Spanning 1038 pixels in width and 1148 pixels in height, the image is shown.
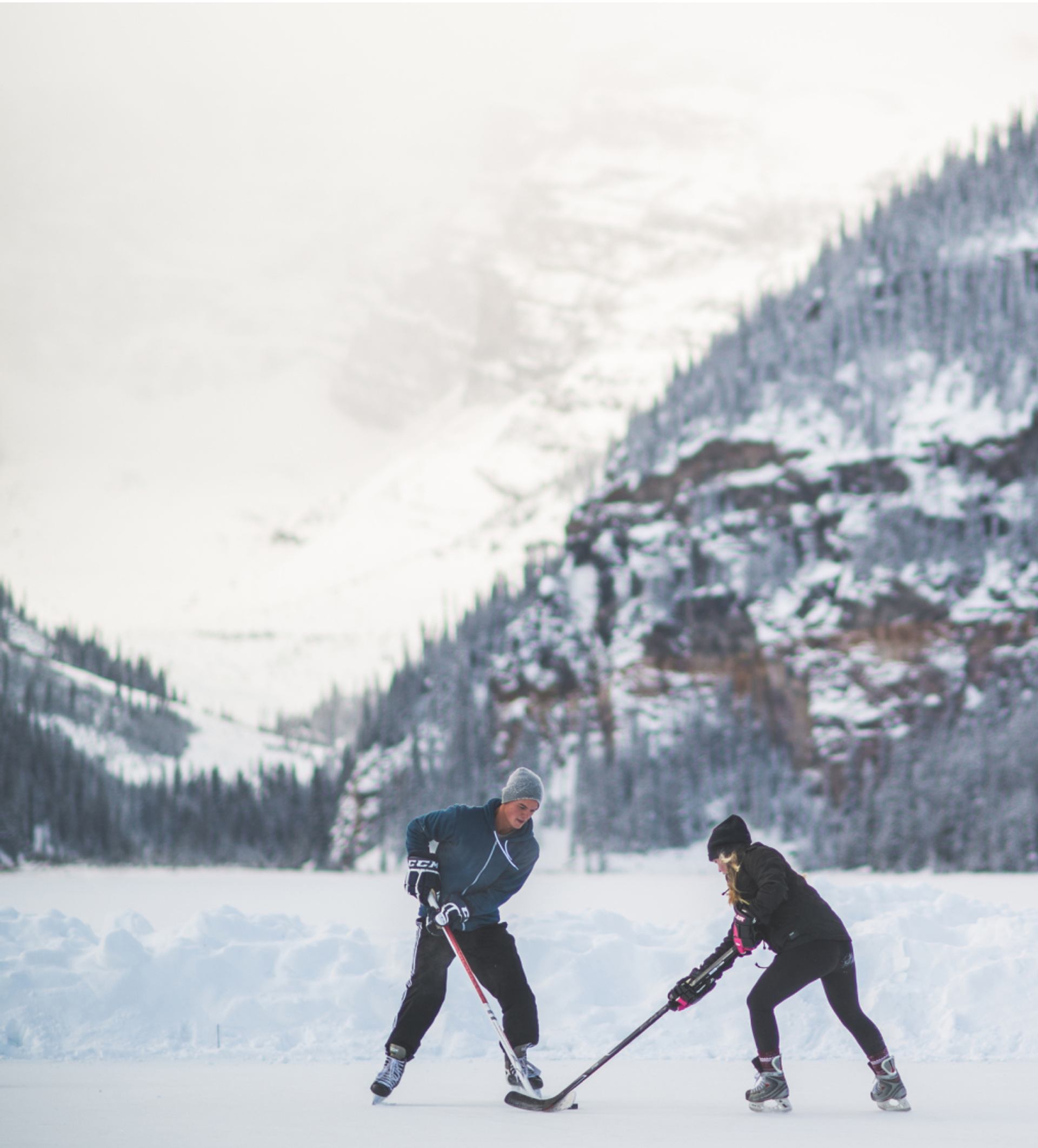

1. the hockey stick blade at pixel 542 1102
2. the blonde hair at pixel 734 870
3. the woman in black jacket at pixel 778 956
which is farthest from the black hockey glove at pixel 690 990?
the hockey stick blade at pixel 542 1102

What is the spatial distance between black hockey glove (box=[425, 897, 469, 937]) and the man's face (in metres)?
0.75

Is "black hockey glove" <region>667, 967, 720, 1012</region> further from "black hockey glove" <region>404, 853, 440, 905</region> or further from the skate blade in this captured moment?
"black hockey glove" <region>404, 853, 440, 905</region>

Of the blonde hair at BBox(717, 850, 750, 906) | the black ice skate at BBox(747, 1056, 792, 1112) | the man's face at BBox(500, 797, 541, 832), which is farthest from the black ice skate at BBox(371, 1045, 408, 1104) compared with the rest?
the blonde hair at BBox(717, 850, 750, 906)

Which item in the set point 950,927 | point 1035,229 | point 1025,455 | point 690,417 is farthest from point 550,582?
point 950,927

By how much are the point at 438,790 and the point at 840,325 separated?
73.5 meters

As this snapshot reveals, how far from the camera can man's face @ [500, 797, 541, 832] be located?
44.0ft

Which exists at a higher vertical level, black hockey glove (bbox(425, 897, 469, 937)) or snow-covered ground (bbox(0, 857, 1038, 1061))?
black hockey glove (bbox(425, 897, 469, 937))

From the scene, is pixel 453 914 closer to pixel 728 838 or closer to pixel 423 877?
pixel 423 877

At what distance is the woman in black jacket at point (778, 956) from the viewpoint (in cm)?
1262

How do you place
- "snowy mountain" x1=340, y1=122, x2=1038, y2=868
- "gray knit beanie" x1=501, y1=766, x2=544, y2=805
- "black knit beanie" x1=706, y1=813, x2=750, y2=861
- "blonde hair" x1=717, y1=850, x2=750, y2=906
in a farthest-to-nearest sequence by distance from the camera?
1. "snowy mountain" x1=340, y1=122, x2=1038, y2=868
2. "gray knit beanie" x1=501, y1=766, x2=544, y2=805
3. "black knit beanie" x1=706, y1=813, x2=750, y2=861
4. "blonde hair" x1=717, y1=850, x2=750, y2=906

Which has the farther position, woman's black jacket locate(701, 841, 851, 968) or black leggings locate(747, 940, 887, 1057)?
black leggings locate(747, 940, 887, 1057)

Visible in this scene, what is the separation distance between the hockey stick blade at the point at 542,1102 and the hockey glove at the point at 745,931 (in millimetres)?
1734

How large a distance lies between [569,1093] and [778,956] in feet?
6.48

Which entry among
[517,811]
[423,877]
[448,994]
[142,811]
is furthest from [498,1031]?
[142,811]
